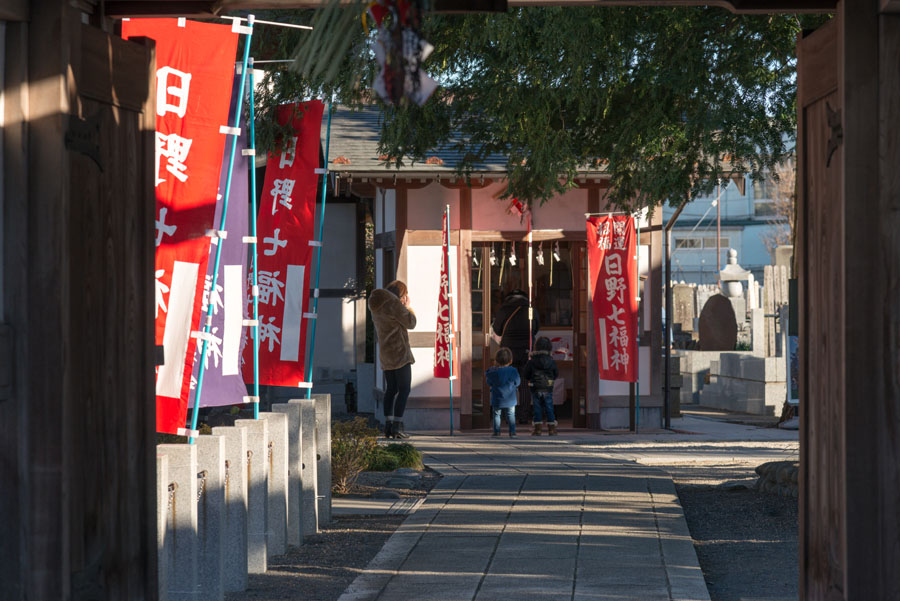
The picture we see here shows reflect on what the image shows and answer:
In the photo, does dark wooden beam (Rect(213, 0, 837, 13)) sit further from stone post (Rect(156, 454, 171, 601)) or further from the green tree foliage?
the green tree foliage

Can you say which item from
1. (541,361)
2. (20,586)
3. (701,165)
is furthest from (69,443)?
(541,361)

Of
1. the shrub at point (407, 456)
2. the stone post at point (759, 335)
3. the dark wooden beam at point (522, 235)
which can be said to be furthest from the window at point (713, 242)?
the shrub at point (407, 456)

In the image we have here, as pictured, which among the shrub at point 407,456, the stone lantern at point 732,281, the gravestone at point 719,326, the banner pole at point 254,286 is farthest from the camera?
the stone lantern at point 732,281

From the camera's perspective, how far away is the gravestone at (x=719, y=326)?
26.0 metres

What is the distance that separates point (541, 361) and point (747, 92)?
6.80m

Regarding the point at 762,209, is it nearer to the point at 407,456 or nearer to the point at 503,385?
the point at 503,385

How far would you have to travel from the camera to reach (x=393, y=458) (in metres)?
11.4

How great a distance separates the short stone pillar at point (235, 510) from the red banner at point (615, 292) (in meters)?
8.73

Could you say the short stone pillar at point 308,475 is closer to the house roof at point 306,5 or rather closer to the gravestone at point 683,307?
the house roof at point 306,5

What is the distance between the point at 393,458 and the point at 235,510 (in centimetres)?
478

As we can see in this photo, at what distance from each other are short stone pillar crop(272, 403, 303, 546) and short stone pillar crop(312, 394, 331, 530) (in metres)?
0.75

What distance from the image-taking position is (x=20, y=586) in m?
3.81

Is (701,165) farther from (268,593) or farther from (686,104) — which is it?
(268,593)

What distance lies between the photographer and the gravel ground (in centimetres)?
679
